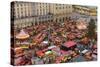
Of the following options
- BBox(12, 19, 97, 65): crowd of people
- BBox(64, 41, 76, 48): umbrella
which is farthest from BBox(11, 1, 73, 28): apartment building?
BBox(64, 41, 76, 48): umbrella

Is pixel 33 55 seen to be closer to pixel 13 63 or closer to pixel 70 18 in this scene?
pixel 13 63

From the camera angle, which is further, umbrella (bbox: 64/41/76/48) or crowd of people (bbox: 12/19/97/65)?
umbrella (bbox: 64/41/76/48)

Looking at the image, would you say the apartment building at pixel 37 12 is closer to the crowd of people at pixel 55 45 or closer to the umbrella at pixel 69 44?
the crowd of people at pixel 55 45

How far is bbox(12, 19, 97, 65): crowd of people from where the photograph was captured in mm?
1512

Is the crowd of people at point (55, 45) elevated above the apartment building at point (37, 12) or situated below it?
below

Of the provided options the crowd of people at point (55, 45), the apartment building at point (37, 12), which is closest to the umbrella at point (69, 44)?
the crowd of people at point (55, 45)

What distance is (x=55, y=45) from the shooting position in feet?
5.25

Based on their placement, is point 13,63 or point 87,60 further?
point 87,60

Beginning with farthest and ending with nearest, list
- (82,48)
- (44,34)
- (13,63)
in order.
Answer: (82,48) → (44,34) → (13,63)

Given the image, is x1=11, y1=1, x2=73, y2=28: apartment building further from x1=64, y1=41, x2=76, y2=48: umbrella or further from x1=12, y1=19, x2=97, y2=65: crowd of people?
x1=64, y1=41, x2=76, y2=48: umbrella

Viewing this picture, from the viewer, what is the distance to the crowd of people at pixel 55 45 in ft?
4.96

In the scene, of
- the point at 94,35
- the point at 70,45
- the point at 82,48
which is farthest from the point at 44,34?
the point at 94,35
